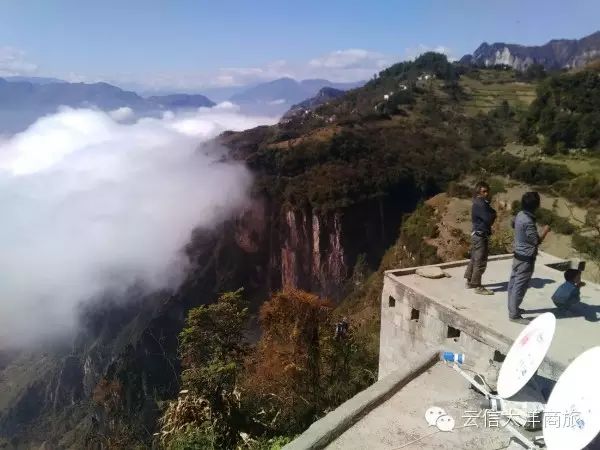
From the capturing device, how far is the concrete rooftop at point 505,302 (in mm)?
6184

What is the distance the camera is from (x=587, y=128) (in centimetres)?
3444

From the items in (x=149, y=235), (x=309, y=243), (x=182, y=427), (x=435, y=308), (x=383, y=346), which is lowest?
(x=149, y=235)

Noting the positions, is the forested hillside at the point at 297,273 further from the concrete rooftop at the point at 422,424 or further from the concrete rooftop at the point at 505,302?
the concrete rooftop at the point at 505,302

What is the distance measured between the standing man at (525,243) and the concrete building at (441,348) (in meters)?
0.63

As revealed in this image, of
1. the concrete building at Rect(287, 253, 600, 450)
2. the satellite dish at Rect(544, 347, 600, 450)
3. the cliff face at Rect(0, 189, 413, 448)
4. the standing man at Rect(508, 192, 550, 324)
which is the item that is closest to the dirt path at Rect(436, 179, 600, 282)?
the concrete building at Rect(287, 253, 600, 450)

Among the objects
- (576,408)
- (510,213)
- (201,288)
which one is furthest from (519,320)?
(201,288)

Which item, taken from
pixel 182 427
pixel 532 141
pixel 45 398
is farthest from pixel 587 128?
pixel 45 398

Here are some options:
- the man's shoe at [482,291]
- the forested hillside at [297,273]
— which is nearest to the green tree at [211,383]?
the forested hillside at [297,273]

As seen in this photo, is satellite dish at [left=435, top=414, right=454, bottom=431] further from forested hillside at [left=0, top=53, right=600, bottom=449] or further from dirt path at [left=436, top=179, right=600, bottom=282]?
dirt path at [left=436, top=179, right=600, bottom=282]

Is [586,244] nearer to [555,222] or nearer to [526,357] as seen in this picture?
[555,222]

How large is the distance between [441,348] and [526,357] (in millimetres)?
1418

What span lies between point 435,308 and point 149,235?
102590mm

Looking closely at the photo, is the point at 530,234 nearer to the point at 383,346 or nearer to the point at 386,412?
the point at 386,412

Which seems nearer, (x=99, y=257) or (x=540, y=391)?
(x=540, y=391)
